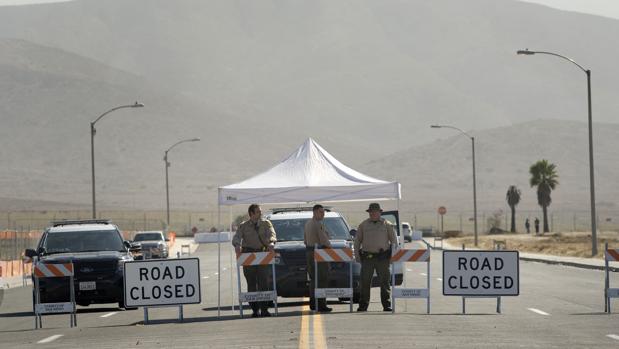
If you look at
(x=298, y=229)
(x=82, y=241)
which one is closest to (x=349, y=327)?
(x=298, y=229)

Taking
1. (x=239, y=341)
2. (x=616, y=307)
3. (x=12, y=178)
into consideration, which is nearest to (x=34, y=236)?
(x=616, y=307)

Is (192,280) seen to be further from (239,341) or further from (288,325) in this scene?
(239,341)

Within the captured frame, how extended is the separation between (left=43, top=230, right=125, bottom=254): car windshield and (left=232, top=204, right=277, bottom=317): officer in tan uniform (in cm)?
463

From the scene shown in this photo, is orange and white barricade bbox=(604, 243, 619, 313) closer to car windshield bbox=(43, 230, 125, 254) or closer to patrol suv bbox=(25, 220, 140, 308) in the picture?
patrol suv bbox=(25, 220, 140, 308)

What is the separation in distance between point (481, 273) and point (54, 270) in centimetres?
741

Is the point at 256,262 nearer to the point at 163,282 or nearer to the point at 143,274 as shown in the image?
the point at 163,282

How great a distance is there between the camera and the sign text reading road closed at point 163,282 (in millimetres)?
21828

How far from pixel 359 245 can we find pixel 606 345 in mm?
7717

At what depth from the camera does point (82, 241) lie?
87.4ft

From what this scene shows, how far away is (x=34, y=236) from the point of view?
6247 cm

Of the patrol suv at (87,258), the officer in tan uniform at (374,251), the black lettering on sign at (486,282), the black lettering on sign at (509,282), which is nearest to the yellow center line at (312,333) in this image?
the officer in tan uniform at (374,251)

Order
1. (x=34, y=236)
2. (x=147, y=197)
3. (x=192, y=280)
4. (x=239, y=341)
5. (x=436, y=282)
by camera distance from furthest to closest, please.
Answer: (x=147, y=197) < (x=34, y=236) < (x=436, y=282) < (x=192, y=280) < (x=239, y=341)

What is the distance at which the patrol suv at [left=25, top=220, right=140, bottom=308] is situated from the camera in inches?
979

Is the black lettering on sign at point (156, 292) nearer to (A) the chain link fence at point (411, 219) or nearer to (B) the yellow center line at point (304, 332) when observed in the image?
(B) the yellow center line at point (304, 332)
